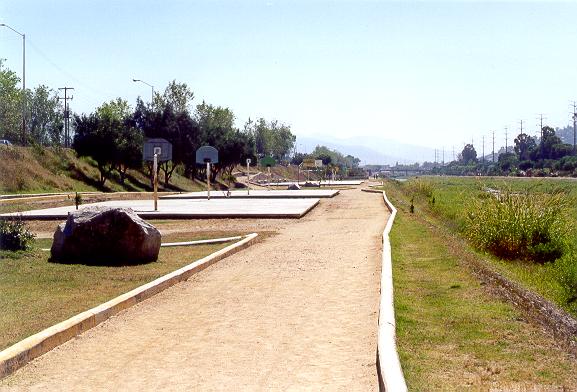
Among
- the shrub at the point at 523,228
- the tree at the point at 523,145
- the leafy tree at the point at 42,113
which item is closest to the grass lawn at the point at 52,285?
the shrub at the point at 523,228

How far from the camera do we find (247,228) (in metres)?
23.7

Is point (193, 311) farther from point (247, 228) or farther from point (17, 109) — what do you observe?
point (17, 109)

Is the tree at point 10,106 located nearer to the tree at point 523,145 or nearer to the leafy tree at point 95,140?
the leafy tree at point 95,140

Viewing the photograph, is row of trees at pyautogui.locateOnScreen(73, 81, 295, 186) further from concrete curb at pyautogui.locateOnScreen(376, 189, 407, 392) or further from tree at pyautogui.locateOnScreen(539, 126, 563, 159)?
tree at pyautogui.locateOnScreen(539, 126, 563, 159)

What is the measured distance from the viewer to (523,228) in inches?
827

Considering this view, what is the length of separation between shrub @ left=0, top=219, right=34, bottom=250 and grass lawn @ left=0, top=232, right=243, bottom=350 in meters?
0.33

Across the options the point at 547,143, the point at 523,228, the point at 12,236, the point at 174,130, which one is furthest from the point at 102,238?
the point at 547,143

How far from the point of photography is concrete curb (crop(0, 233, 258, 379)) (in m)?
7.30

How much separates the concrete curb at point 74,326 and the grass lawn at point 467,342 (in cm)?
323

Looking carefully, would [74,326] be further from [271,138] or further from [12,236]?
[271,138]

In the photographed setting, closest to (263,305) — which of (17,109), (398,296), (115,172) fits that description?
(398,296)

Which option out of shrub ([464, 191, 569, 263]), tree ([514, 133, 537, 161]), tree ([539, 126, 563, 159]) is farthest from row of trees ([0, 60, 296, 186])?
tree ([514, 133, 537, 161])

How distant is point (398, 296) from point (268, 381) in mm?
4823

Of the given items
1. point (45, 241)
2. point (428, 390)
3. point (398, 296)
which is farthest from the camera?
point (45, 241)
